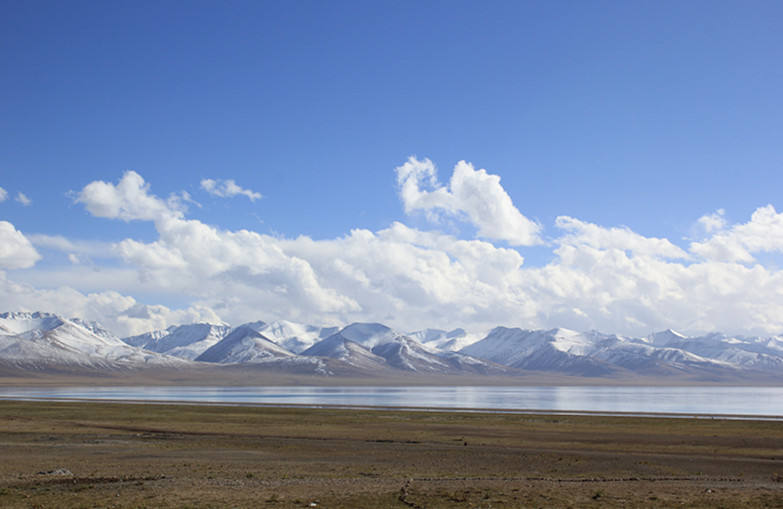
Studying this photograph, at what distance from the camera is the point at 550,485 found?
100ft

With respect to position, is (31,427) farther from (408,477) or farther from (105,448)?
(408,477)

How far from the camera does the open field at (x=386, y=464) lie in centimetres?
2688

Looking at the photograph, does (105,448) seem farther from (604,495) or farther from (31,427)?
(604,495)

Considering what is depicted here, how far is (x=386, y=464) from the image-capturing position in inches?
1535

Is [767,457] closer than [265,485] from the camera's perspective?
No

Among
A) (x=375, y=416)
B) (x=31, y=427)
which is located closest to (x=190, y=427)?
(x=31, y=427)

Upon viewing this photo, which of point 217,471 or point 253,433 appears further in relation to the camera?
point 253,433

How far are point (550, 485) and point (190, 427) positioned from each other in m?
45.7

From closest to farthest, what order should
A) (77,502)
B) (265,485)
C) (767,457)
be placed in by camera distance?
(77,502)
(265,485)
(767,457)

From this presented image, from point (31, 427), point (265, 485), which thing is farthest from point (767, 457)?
point (31, 427)

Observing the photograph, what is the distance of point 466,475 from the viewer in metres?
34.2

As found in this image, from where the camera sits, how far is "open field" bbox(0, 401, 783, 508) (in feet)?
88.2

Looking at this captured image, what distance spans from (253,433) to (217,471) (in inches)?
995

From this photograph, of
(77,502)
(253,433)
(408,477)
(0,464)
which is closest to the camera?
(77,502)
